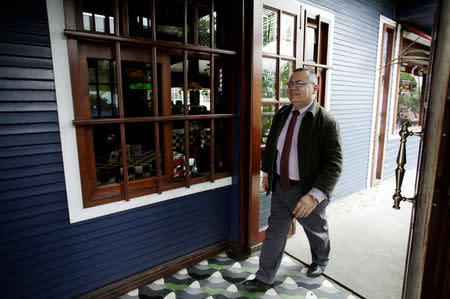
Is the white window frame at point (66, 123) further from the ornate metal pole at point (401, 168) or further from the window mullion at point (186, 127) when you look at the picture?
the ornate metal pole at point (401, 168)

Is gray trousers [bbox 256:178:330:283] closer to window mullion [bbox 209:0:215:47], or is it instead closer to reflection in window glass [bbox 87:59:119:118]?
window mullion [bbox 209:0:215:47]

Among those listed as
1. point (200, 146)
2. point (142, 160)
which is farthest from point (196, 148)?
point (142, 160)

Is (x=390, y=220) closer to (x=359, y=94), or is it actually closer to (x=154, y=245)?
(x=359, y=94)

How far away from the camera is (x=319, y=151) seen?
2098 mm

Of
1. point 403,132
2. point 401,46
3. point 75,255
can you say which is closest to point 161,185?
point 75,255

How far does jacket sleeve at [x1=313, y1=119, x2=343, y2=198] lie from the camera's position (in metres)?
1.99

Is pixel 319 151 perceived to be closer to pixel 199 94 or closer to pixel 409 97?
pixel 199 94

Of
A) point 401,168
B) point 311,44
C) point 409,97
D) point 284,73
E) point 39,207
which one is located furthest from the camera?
point 409,97

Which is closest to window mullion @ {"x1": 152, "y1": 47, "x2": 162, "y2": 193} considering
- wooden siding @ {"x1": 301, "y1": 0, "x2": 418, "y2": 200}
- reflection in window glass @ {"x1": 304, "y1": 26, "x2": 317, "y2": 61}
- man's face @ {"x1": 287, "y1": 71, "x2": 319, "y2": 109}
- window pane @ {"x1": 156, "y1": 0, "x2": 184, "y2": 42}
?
window pane @ {"x1": 156, "y1": 0, "x2": 184, "y2": 42}

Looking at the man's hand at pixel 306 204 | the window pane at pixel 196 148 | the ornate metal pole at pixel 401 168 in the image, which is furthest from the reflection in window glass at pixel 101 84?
the ornate metal pole at pixel 401 168

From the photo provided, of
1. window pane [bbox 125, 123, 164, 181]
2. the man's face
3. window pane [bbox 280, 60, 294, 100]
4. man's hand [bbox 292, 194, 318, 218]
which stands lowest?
man's hand [bbox 292, 194, 318, 218]

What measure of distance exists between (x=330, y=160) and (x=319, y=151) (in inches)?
4.5

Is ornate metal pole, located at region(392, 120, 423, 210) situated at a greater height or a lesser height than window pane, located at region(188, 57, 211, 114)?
lesser

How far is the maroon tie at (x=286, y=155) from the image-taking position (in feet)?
7.20
